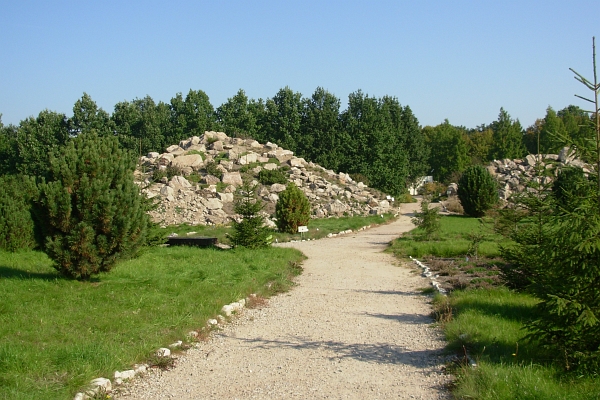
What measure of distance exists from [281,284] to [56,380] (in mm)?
7483

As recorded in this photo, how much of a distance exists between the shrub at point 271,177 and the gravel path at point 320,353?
2767 centimetres

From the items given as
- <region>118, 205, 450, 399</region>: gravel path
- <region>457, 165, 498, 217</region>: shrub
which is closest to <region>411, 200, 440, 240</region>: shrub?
<region>118, 205, 450, 399</region>: gravel path

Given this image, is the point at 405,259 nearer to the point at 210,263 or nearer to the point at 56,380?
the point at 210,263

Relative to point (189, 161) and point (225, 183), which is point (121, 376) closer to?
point (225, 183)

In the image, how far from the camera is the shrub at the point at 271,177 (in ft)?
133

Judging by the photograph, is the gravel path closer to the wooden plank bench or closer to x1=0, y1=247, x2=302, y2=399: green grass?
x1=0, y1=247, x2=302, y2=399: green grass

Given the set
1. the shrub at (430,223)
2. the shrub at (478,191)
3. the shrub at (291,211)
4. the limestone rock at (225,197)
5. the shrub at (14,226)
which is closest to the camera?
the shrub at (14,226)

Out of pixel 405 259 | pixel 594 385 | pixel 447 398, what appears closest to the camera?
pixel 594 385

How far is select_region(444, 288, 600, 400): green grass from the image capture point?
17.2 feet

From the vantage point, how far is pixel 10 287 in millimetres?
10164

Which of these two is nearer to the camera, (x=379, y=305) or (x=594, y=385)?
(x=594, y=385)

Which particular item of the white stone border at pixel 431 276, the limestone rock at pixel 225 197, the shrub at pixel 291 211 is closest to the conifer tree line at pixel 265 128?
the limestone rock at pixel 225 197

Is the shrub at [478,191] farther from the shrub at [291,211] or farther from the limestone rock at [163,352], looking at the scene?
the limestone rock at [163,352]

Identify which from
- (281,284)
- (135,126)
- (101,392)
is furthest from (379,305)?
(135,126)
